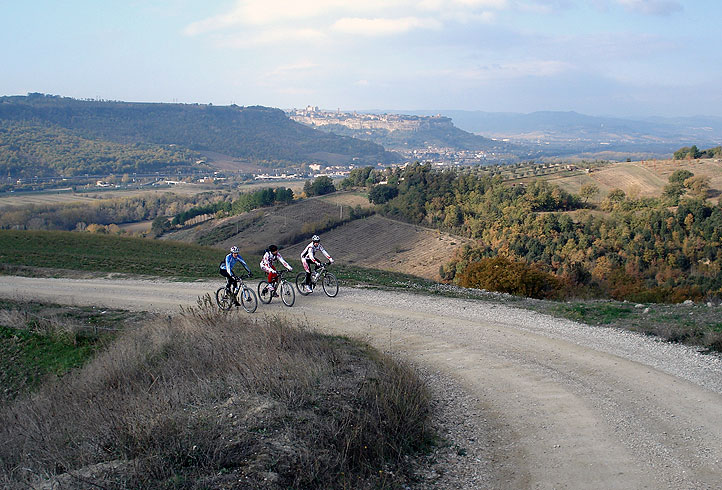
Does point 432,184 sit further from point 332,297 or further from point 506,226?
point 332,297

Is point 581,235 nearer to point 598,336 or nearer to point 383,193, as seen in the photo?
point 383,193

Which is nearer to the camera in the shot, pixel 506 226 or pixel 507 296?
pixel 507 296

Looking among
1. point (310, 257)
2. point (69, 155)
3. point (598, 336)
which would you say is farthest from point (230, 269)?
point (69, 155)

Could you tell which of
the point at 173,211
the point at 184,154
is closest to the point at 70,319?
the point at 173,211

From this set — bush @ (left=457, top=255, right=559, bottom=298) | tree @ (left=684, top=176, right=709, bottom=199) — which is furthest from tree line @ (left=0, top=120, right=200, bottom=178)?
tree @ (left=684, top=176, right=709, bottom=199)

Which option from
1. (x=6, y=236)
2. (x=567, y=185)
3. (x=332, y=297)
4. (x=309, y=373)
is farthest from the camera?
(x=567, y=185)

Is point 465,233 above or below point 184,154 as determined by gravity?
below

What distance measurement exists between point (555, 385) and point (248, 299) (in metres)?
8.68

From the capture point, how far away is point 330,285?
16375mm

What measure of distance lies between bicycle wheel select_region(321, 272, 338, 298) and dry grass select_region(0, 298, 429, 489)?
6283 mm

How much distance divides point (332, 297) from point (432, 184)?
58157 millimetres

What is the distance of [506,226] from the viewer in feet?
180

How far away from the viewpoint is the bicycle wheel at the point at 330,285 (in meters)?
16.2

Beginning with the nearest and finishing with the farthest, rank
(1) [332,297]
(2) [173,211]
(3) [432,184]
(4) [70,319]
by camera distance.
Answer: (4) [70,319]
(1) [332,297]
(3) [432,184]
(2) [173,211]
